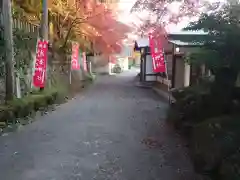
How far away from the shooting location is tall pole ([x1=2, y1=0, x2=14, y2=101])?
35.2 ft

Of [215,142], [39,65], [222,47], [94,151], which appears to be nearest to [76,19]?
[39,65]

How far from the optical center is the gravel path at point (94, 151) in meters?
5.73

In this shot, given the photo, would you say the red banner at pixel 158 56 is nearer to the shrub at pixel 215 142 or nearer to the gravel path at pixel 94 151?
the gravel path at pixel 94 151

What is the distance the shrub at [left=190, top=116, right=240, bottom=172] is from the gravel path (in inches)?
15.9

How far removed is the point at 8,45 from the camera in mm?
10789

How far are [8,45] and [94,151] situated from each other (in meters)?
5.51

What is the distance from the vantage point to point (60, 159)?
6516 millimetres

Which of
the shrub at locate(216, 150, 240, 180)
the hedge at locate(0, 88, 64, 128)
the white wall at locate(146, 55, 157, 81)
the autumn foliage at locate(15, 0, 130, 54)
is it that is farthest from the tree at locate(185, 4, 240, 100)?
the white wall at locate(146, 55, 157, 81)

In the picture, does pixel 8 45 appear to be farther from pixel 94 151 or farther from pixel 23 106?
pixel 94 151

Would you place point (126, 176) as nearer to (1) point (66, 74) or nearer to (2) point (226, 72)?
(2) point (226, 72)

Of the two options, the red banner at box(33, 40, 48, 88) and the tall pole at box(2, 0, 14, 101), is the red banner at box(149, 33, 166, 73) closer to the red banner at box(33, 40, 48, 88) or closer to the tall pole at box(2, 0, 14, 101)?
the red banner at box(33, 40, 48, 88)

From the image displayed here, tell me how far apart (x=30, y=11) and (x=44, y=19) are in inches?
74.9

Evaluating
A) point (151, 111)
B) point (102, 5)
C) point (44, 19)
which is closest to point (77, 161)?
point (151, 111)

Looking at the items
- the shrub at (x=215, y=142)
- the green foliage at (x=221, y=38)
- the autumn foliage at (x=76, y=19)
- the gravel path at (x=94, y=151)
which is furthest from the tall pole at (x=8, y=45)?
the shrub at (x=215, y=142)
